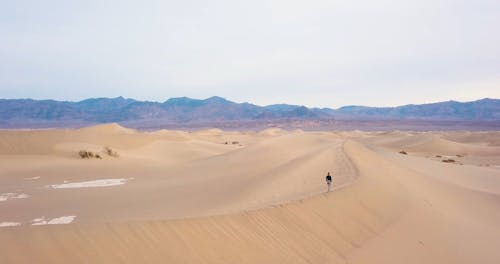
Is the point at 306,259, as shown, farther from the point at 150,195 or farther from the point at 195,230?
the point at 150,195

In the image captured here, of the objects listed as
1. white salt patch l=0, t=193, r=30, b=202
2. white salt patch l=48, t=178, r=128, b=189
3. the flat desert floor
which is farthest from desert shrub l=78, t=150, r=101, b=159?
white salt patch l=0, t=193, r=30, b=202

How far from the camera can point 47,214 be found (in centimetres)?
1098

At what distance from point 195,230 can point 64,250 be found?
7.80ft

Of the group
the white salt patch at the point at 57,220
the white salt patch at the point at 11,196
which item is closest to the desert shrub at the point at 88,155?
the white salt patch at the point at 11,196

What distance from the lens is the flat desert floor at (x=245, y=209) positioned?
789 cm

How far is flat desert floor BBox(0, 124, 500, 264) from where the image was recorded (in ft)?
25.9

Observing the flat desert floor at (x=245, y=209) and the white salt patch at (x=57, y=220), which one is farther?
the white salt patch at (x=57, y=220)

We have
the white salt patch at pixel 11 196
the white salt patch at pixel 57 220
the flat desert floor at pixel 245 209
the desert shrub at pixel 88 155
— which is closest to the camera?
the flat desert floor at pixel 245 209

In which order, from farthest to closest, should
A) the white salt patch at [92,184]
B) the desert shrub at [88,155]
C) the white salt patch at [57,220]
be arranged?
1. the desert shrub at [88,155]
2. the white salt patch at [92,184]
3. the white salt patch at [57,220]

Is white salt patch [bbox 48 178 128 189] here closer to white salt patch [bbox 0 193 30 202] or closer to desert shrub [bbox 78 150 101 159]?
white salt patch [bbox 0 193 30 202]

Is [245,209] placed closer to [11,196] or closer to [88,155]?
[11,196]

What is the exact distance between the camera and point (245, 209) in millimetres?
11109

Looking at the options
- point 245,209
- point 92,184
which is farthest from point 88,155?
point 245,209

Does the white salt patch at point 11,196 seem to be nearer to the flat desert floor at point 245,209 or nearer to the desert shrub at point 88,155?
Answer: the flat desert floor at point 245,209
